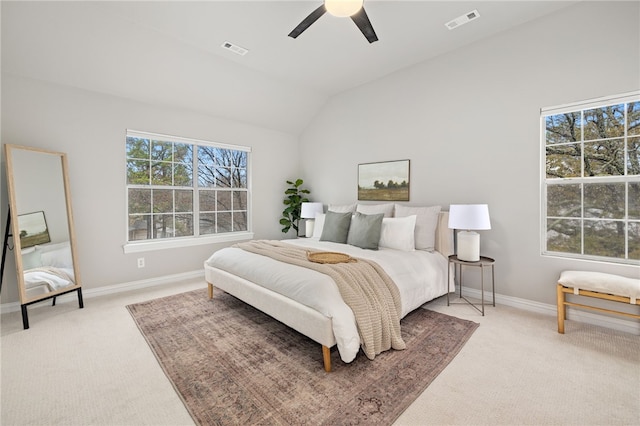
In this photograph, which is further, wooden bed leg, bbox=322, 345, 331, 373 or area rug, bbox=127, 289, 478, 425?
wooden bed leg, bbox=322, 345, 331, 373

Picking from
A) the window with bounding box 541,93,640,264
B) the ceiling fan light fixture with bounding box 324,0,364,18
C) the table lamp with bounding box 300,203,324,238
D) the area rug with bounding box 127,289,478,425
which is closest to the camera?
the area rug with bounding box 127,289,478,425

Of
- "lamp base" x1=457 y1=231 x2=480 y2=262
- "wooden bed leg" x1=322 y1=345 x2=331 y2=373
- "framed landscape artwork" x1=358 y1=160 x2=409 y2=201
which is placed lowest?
"wooden bed leg" x1=322 y1=345 x2=331 y2=373

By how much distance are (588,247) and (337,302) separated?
2731mm

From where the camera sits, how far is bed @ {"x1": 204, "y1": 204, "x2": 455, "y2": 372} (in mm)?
1957

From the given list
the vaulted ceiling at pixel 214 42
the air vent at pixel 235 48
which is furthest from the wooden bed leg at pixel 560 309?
the air vent at pixel 235 48

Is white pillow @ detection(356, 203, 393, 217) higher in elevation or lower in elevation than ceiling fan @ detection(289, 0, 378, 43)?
lower

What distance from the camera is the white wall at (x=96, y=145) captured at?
3061mm

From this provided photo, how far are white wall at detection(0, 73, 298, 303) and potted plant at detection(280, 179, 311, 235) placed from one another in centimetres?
155

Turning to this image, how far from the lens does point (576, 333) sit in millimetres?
2502

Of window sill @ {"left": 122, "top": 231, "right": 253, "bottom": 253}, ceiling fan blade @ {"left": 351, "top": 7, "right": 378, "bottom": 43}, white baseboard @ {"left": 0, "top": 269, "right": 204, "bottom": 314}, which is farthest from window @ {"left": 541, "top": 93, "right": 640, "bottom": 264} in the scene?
white baseboard @ {"left": 0, "top": 269, "right": 204, "bottom": 314}

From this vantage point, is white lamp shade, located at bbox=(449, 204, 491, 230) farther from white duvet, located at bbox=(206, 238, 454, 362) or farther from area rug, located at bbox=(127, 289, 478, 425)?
area rug, located at bbox=(127, 289, 478, 425)

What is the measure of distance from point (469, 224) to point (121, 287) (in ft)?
14.5

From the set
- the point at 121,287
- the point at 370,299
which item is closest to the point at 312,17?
the point at 370,299

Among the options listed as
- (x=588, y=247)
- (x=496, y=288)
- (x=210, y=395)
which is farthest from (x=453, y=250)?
(x=210, y=395)
